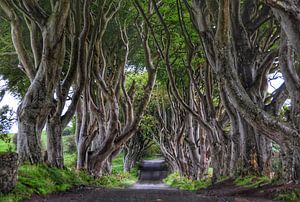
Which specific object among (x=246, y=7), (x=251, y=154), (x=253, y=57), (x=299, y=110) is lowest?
(x=251, y=154)

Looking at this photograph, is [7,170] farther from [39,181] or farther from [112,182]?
[112,182]

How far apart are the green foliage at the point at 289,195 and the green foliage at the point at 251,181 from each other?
2126 mm

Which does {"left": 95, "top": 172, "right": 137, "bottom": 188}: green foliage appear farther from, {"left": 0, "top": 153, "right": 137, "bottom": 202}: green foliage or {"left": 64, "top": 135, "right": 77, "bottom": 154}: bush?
{"left": 64, "top": 135, "right": 77, "bottom": 154}: bush

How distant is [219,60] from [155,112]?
25.9 metres

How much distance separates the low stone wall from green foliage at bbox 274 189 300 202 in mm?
5357

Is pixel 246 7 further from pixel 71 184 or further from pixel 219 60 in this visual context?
pixel 71 184

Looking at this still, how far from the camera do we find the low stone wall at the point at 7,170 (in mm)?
7200

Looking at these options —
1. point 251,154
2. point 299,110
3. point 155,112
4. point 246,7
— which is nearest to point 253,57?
point 246,7

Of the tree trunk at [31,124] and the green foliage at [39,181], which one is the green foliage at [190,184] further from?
the tree trunk at [31,124]

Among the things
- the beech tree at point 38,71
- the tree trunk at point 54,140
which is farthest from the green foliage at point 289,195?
the tree trunk at point 54,140

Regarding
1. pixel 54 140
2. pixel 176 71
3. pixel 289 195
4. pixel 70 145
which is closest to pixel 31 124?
pixel 54 140

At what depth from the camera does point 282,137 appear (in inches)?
300

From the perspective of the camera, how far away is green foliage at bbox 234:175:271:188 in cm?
1041

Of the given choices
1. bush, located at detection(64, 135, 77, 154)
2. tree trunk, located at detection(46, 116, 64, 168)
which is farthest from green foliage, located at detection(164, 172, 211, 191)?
bush, located at detection(64, 135, 77, 154)
